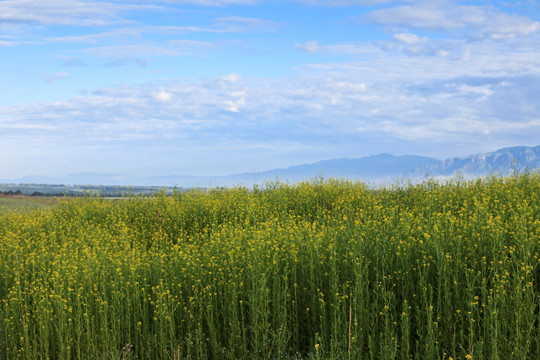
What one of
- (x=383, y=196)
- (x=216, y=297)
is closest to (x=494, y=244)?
(x=216, y=297)

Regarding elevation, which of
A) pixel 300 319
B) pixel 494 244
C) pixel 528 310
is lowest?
pixel 300 319

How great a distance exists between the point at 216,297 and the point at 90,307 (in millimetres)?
1699

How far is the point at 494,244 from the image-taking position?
5.25 meters

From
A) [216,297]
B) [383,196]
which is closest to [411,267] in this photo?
[216,297]

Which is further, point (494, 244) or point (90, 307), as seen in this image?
point (90, 307)

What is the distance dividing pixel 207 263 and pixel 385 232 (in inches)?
96.7

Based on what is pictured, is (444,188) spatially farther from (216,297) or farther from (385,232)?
(216,297)

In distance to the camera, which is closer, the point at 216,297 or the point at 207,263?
the point at 216,297

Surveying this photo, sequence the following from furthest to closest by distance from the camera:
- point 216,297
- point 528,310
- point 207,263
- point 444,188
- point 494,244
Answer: point 444,188
point 207,263
point 216,297
point 494,244
point 528,310

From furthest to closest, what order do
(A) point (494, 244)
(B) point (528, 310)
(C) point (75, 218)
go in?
(C) point (75, 218) → (A) point (494, 244) → (B) point (528, 310)

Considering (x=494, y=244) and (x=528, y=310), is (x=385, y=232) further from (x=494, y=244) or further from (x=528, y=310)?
(x=528, y=310)

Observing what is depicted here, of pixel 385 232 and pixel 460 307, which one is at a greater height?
pixel 385 232

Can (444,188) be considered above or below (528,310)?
above

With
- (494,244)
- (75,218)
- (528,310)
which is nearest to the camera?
(528,310)
